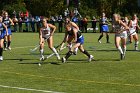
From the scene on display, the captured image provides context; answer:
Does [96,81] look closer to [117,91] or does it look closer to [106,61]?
[117,91]

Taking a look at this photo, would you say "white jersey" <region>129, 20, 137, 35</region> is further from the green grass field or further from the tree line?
the tree line

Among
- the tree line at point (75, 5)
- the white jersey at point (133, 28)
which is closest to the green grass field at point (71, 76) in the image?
the white jersey at point (133, 28)

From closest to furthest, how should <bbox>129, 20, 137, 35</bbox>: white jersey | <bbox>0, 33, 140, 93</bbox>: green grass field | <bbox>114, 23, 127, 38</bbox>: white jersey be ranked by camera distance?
<bbox>0, 33, 140, 93</bbox>: green grass field
<bbox>114, 23, 127, 38</bbox>: white jersey
<bbox>129, 20, 137, 35</bbox>: white jersey

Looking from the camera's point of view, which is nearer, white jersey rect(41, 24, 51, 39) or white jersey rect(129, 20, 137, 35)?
white jersey rect(41, 24, 51, 39)

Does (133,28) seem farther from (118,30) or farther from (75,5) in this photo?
(75,5)

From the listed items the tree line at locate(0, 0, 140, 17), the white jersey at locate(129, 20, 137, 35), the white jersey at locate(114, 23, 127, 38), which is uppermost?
the white jersey at locate(114, 23, 127, 38)

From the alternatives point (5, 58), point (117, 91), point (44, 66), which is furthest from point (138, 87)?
point (5, 58)

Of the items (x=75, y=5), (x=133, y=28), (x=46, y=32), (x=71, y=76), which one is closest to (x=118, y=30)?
(x=46, y=32)

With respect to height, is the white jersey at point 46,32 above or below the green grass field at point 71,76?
above

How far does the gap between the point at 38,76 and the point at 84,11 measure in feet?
218

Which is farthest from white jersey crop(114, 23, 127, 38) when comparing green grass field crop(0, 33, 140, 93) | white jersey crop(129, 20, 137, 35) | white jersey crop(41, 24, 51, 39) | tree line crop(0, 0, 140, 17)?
tree line crop(0, 0, 140, 17)

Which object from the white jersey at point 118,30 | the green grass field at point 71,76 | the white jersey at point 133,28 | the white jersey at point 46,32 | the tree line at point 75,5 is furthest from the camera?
the tree line at point 75,5

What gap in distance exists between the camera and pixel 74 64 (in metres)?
18.3

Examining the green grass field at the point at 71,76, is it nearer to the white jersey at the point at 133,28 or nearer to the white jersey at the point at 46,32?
the white jersey at the point at 46,32
